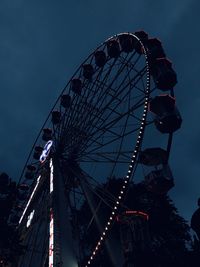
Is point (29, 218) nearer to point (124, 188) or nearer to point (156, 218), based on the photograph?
point (124, 188)

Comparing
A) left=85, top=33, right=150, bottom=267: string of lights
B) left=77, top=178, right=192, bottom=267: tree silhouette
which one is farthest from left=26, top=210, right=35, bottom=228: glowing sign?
left=77, top=178, right=192, bottom=267: tree silhouette

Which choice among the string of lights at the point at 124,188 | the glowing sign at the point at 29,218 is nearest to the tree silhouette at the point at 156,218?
the glowing sign at the point at 29,218

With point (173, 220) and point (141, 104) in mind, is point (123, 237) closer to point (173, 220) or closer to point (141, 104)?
point (141, 104)

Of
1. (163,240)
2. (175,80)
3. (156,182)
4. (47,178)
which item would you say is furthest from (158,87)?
(163,240)

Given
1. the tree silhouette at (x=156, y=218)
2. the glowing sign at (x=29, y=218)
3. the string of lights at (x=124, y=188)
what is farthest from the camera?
the tree silhouette at (x=156, y=218)

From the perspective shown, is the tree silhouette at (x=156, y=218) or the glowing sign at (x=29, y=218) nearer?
the glowing sign at (x=29, y=218)

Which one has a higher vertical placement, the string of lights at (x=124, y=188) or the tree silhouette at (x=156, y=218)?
the tree silhouette at (x=156, y=218)

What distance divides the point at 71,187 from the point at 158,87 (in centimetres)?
569

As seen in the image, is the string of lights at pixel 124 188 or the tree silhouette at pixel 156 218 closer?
the string of lights at pixel 124 188

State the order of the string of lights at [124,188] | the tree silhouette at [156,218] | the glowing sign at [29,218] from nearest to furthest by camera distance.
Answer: the string of lights at [124,188], the glowing sign at [29,218], the tree silhouette at [156,218]

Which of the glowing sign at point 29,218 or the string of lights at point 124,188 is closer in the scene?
the string of lights at point 124,188

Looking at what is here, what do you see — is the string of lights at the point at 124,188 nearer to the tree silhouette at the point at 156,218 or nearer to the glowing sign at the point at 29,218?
the glowing sign at the point at 29,218

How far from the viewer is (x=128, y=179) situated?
1197cm

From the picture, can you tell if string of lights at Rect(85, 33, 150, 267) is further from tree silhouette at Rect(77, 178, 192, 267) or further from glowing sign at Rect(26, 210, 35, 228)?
tree silhouette at Rect(77, 178, 192, 267)
